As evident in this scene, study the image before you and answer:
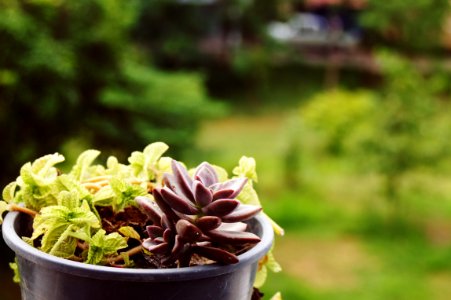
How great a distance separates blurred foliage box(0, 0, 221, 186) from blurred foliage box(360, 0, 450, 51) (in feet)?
12.8

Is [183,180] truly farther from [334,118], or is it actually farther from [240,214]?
[334,118]

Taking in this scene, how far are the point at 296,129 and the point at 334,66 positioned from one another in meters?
3.28

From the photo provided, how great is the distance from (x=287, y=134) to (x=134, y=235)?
489cm

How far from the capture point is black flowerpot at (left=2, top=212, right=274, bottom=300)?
1.78 ft

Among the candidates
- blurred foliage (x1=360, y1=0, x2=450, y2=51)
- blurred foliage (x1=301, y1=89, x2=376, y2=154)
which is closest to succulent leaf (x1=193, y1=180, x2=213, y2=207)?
blurred foliage (x1=301, y1=89, x2=376, y2=154)

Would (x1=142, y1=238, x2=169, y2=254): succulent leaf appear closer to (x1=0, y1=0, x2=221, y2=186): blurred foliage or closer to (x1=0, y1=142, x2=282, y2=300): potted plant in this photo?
(x1=0, y1=142, x2=282, y2=300): potted plant

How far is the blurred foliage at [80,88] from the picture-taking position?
3.08 m

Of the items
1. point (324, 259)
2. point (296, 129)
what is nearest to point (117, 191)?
point (324, 259)

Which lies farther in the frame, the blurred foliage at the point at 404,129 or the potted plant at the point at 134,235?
the blurred foliage at the point at 404,129

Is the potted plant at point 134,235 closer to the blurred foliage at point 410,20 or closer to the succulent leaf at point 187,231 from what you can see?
the succulent leaf at point 187,231

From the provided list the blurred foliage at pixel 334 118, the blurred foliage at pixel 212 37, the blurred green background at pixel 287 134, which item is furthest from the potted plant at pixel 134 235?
the blurred foliage at pixel 212 37

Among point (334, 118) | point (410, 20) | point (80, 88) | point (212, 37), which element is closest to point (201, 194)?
point (80, 88)

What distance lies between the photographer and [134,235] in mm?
624

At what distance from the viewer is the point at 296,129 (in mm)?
5500
